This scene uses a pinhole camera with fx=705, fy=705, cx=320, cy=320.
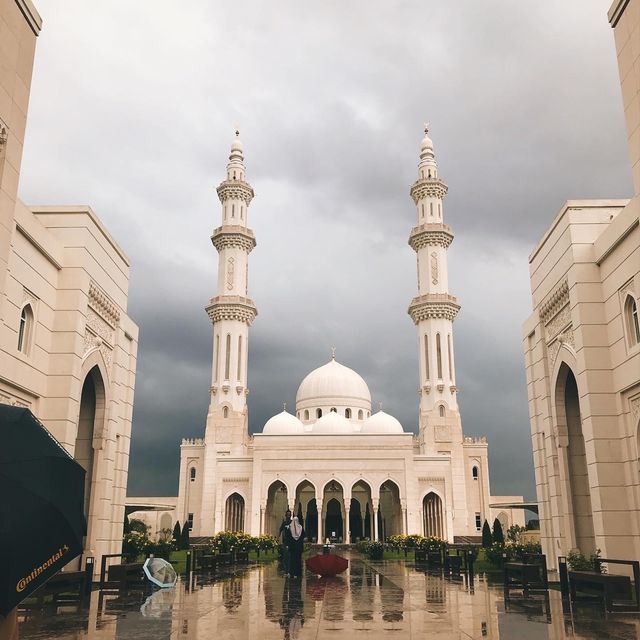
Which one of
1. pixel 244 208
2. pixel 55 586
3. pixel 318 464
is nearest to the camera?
pixel 55 586

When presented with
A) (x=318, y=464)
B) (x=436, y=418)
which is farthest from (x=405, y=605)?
(x=436, y=418)

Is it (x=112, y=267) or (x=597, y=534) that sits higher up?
(x=112, y=267)

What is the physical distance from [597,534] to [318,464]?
2641cm

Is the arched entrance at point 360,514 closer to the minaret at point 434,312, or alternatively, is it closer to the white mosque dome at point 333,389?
the minaret at point 434,312

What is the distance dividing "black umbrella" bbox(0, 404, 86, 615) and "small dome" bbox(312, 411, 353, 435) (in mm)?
41477

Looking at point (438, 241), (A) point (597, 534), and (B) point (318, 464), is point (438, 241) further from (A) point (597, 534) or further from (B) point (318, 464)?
(A) point (597, 534)

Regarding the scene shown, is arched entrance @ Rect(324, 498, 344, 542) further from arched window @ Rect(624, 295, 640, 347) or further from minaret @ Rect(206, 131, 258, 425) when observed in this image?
arched window @ Rect(624, 295, 640, 347)

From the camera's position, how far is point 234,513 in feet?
133

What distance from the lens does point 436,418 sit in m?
41.4

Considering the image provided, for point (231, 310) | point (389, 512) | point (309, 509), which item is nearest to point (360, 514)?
point (389, 512)

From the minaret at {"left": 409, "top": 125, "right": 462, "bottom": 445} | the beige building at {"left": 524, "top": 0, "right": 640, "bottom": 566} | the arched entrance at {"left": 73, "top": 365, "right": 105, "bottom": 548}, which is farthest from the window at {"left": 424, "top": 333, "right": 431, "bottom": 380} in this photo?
the arched entrance at {"left": 73, "top": 365, "right": 105, "bottom": 548}

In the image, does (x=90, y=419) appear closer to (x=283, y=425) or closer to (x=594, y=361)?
(x=594, y=361)

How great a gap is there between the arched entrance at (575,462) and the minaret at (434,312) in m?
24.0

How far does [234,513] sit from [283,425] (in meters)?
7.94
